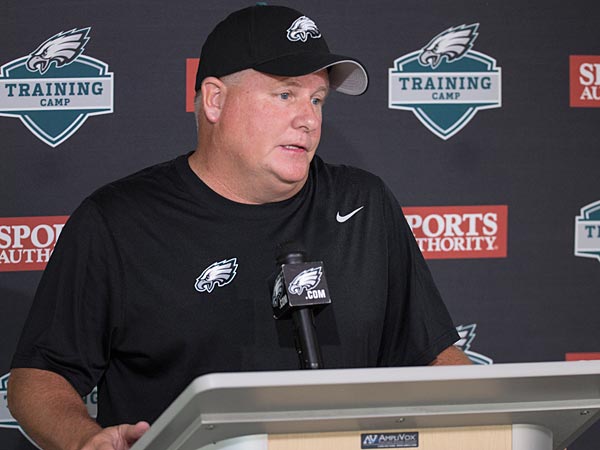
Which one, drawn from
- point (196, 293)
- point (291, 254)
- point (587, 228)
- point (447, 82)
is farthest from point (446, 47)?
point (291, 254)

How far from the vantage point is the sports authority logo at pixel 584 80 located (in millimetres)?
2613

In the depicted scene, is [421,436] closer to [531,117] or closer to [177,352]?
[177,352]

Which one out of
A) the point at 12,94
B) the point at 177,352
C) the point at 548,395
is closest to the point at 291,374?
the point at 548,395

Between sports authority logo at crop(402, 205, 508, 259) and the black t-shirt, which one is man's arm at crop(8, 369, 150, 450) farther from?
sports authority logo at crop(402, 205, 508, 259)

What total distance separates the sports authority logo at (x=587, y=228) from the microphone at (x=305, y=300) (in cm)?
159

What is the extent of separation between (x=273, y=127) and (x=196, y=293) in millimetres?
303

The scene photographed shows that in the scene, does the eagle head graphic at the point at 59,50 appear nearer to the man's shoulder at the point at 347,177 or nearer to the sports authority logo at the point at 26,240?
the sports authority logo at the point at 26,240

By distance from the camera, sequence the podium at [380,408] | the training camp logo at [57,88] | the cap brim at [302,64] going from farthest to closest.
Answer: the training camp logo at [57,88], the cap brim at [302,64], the podium at [380,408]

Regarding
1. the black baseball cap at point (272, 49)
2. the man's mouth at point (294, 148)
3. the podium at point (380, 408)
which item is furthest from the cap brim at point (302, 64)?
the podium at point (380, 408)

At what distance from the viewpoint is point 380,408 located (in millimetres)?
904

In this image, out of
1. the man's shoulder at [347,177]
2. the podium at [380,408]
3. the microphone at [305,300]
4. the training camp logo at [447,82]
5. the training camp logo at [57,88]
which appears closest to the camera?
Result: the podium at [380,408]

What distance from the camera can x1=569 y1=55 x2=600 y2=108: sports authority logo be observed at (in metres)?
2.61

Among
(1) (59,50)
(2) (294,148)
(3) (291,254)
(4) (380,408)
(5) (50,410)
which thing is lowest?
(5) (50,410)

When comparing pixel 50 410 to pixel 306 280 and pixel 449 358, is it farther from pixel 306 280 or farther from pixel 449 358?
pixel 449 358
